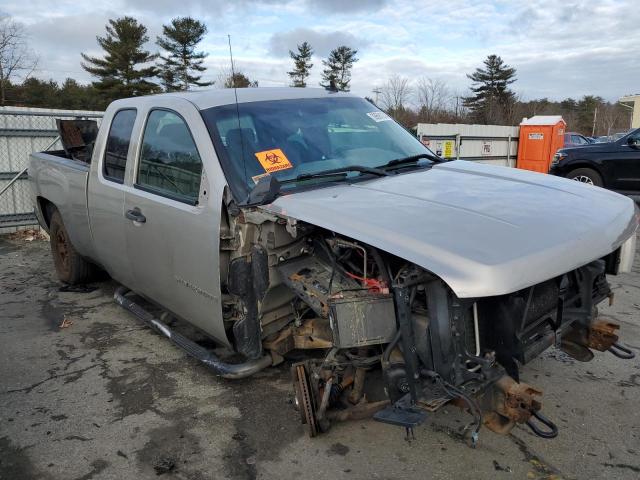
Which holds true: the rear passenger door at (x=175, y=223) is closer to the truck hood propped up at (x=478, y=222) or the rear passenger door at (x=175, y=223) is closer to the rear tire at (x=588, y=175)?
the truck hood propped up at (x=478, y=222)

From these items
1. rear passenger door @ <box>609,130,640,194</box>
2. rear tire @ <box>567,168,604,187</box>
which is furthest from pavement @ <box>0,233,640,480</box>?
rear tire @ <box>567,168,604,187</box>

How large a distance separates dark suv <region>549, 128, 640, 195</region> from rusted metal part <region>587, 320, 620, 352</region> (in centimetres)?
907

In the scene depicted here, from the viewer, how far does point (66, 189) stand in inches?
196

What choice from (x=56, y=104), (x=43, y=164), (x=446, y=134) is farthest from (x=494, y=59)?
(x=43, y=164)

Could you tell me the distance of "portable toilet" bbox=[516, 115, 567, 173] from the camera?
1564 centimetres

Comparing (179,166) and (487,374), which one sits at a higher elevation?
(179,166)

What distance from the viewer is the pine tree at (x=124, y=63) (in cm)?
4338

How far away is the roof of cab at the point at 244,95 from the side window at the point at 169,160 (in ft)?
0.58

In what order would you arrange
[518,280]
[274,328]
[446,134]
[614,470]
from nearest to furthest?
[518,280] < [614,470] < [274,328] < [446,134]

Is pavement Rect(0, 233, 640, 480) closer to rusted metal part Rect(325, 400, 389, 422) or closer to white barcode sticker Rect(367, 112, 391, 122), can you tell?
rusted metal part Rect(325, 400, 389, 422)

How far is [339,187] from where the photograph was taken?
3.05 meters

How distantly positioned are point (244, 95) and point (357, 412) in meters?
2.23

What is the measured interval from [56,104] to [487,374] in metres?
42.6

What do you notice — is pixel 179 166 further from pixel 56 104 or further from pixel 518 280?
pixel 56 104
